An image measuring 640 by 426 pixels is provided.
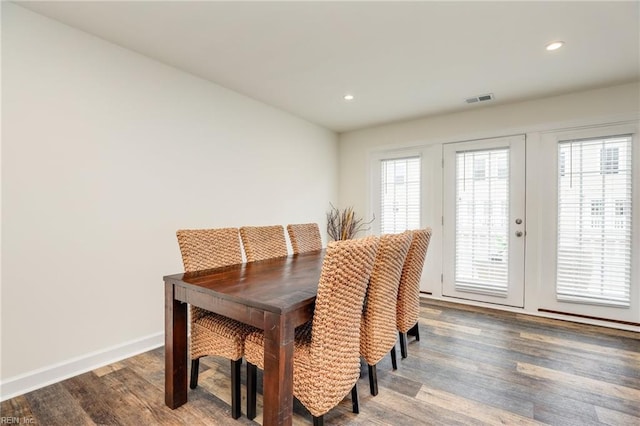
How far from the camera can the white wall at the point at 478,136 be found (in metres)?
3.04

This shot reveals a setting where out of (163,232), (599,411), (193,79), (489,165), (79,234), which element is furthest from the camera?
(489,165)

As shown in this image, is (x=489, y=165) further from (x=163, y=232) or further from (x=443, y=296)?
(x=163, y=232)

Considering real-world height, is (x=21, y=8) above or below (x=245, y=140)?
above

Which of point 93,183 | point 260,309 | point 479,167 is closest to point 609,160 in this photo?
point 479,167

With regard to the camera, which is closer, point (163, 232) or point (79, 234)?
point (79, 234)

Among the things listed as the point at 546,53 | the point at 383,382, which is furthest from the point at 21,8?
the point at 546,53

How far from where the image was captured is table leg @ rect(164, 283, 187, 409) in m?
1.73

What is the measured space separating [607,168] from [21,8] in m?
4.94

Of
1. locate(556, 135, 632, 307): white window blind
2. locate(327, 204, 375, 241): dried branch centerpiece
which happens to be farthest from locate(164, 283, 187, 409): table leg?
locate(556, 135, 632, 307): white window blind

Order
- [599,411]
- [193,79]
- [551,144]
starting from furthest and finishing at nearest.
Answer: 1. [551,144]
2. [193,79]
3. [599,411]

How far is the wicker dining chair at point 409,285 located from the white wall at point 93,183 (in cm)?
189

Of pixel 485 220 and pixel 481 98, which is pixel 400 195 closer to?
pixel 485 220

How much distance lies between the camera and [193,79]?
9.36 ft

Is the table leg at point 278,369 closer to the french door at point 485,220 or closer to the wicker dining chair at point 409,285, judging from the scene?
the wicker dining chair at point 409,285
